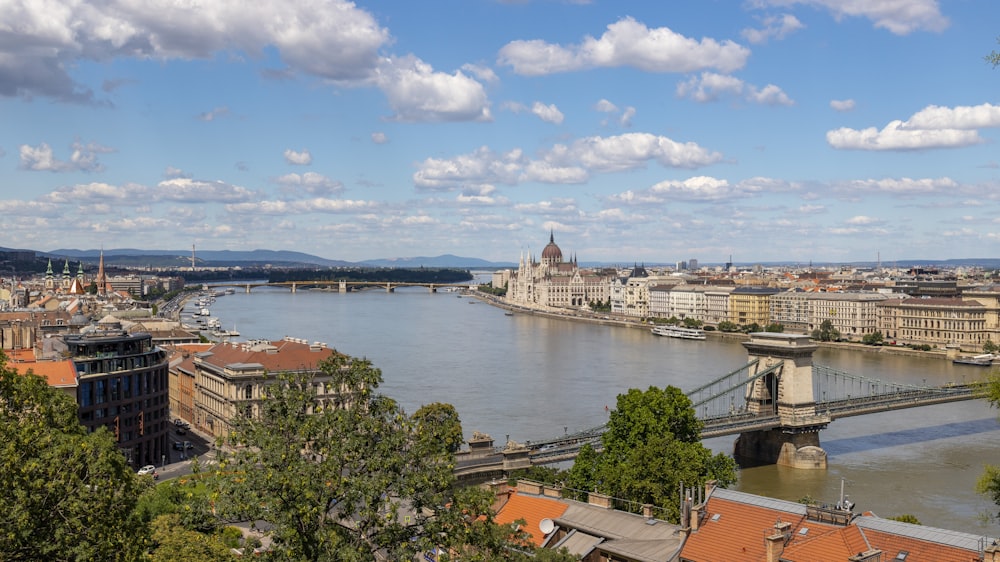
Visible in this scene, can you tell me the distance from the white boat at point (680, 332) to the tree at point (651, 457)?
72.3m

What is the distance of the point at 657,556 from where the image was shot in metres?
16.7

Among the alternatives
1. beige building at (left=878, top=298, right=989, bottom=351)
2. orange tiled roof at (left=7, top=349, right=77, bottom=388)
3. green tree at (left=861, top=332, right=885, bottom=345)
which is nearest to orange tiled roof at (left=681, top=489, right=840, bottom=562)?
orange tiled roof at (left=7, top=349, right=77, bottom=388)

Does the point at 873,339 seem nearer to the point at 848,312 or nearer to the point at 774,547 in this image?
the point at 848,312

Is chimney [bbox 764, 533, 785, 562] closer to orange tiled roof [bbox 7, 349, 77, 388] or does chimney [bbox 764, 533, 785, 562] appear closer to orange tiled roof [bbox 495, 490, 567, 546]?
orange tiled roof [bbox 495, 490, 567, 546]

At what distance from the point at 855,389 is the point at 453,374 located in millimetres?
24461

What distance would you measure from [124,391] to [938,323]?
76.8 meters

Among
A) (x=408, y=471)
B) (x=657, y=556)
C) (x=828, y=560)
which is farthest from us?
(x=657, y=556)

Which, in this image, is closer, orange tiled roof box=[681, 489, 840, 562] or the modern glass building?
orange tiled roof box=[681, 489, 840, 562]

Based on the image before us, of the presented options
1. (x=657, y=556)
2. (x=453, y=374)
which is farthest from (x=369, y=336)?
(x=657, y=556)

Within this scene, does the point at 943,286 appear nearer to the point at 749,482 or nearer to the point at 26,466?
the point at 749,482

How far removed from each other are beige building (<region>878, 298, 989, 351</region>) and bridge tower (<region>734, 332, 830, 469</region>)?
5377 centimetres

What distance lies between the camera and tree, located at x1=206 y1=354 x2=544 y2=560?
10.8m

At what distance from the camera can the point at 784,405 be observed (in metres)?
38.7

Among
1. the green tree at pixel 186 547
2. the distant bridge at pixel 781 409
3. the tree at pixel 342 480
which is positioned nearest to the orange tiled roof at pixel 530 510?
the green tree at pixel 186 547
